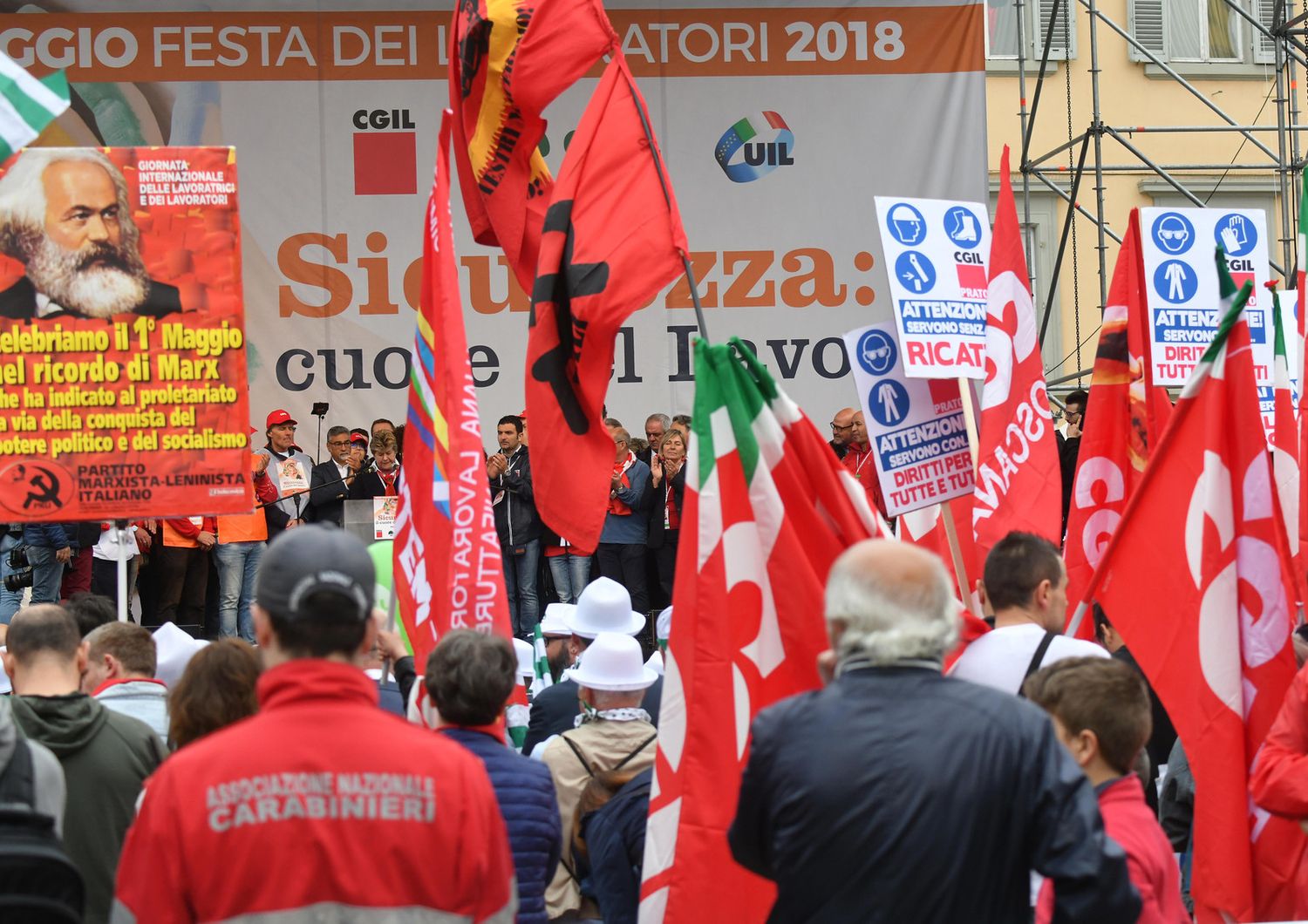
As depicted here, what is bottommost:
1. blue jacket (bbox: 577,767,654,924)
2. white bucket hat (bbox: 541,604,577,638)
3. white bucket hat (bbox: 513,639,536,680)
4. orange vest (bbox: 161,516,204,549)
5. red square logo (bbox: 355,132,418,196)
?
blue jacket (bbox: 577,767,654,924)

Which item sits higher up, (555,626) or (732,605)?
(732,605)

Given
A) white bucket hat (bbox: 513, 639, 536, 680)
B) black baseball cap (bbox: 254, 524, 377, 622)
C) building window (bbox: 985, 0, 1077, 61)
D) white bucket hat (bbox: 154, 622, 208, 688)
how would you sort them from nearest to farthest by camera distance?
black baseball cap (bbox: 254, 524, 377, 622) < white bucket hat (bbox: 154, 622, 208, 688) < white bucket hat (bbox: 513, 639, 536, 680) < building window (bbox: 985, 0, 1077, 61)

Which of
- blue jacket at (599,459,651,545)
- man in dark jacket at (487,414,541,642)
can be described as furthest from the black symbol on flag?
blue jacket at (599,459,651,545)

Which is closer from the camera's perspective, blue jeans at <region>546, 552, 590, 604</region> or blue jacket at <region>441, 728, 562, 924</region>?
blue jacket at <region>441, 728, 562, 924</region>

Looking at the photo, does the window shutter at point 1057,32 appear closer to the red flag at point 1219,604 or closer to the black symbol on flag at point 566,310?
the black symbol on flag at point 566,310

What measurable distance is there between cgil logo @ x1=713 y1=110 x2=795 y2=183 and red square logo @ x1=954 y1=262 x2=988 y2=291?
24.0 feet

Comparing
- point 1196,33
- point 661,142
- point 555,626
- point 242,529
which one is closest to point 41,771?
point 555,626

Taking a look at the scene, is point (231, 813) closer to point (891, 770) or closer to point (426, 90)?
point (891, 770)

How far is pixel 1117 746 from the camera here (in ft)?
11.4

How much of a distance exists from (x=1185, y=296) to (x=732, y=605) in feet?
19.2

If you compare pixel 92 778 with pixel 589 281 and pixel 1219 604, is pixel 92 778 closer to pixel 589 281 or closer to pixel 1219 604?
pixel 589 281

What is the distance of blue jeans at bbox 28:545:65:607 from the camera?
1168cm

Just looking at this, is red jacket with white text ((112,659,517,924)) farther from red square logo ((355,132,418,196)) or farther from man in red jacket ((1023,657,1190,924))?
red square logo ((355,132,418,196))

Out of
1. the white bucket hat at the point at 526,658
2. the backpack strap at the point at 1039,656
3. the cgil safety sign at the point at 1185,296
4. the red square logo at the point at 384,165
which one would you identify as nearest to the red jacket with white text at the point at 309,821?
the backpack strap at the point at 1039,656
